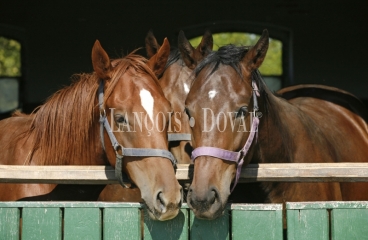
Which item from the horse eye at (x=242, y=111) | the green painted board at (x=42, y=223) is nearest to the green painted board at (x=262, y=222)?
the horse eye at (x=242, y=111)

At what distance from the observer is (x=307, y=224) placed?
97.9 inches

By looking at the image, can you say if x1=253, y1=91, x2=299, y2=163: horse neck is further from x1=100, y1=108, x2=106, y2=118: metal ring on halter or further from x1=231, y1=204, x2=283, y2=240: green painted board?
x1=100, y1=108, x2=106, y2=118: metal ring on halter

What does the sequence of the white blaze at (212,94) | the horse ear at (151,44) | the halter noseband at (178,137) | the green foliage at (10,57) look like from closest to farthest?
1. the white blaze at (212,94)
2. the halter noseband at (178,137)
3. the horse ear at (151,44)
4. the green foliage at (10,57)

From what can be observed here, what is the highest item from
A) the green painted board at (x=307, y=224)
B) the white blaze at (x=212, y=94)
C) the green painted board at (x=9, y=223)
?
the white blaze at (x=212, y=94)

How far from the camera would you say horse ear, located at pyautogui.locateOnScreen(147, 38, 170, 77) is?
A: 3.11 metres

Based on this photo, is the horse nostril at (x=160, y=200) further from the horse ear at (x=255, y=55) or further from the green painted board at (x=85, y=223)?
the horse ear at (x=255, y=55)

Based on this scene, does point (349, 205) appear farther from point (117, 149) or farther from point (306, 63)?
point (306, 63)

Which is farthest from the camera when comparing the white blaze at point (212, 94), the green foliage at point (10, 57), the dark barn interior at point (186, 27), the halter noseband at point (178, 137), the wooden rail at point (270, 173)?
the green foliage at point (10, 57)

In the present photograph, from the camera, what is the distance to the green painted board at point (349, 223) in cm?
249

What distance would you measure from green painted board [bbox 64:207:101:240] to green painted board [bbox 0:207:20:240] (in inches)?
9.3

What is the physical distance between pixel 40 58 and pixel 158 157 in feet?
19.7

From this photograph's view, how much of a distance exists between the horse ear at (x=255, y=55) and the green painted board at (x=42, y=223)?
1.25 m

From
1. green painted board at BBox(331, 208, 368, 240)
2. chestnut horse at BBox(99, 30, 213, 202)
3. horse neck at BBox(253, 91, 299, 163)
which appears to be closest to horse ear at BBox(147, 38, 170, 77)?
chestnut horse at BBox(99, 30, 213, 202)

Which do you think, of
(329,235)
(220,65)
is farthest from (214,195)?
(220,65)
